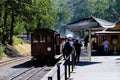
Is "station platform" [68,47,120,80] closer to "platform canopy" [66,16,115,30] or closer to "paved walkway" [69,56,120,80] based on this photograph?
"paved walkway" [69,56,120,80]

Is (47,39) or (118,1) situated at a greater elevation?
(118,1)

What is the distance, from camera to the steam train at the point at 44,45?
3281 centimetres

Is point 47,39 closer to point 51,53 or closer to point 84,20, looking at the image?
point 51,53

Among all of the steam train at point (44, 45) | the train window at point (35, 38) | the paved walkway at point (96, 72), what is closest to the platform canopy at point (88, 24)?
the steam train at point (44, 45)

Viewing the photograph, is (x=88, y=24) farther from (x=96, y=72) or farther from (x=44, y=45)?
(x=96, y=72)

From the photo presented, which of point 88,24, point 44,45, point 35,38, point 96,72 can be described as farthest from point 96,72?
point 35,38

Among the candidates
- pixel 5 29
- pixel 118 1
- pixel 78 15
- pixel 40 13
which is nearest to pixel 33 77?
pixel 5 29

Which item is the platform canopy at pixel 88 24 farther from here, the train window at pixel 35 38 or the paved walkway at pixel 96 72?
the paved walkway at pixel 96 72

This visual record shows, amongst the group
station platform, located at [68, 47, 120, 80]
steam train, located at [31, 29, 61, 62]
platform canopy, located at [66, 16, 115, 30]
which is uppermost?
platform canopy, located at [66, 16, 115, 30]

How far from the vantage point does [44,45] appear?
32.9m

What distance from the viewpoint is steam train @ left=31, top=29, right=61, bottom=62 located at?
3281cm

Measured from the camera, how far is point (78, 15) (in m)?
169

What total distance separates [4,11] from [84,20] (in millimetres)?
24600

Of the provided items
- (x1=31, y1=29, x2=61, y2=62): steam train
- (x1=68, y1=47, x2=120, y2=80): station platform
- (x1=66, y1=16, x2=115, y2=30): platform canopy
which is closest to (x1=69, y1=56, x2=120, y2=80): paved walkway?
(x1=68, y1=47, x2=120, y2=80): station platform
